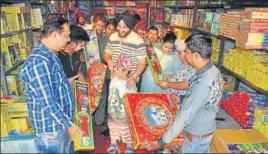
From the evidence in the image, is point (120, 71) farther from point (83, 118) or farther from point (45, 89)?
point (45, 89)

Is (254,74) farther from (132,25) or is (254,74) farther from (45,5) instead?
(45,5)

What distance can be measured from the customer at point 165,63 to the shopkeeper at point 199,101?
131 cm

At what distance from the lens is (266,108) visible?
9.91 ft

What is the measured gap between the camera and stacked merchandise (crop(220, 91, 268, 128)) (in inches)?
125

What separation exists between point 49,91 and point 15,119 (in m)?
0.99

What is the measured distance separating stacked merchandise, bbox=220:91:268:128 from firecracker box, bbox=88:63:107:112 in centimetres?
179

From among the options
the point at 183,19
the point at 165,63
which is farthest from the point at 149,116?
the point at 183,19

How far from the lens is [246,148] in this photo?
2539 millimetres

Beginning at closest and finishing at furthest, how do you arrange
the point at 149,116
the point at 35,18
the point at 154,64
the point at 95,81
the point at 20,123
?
the point at 149,116 → the point at 20,123 → the point at 154,64 → the point at 95,81 → the point at 35,18

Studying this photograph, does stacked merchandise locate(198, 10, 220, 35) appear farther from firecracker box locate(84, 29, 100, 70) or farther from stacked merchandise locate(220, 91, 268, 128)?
firecracker box locate(84, 29, 100, 70)

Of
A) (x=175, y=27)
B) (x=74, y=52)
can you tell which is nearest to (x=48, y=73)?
(x=74, y=52)

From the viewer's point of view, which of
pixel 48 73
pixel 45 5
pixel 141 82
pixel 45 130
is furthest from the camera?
pixel 45 5

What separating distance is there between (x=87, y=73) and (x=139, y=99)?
3.69ft

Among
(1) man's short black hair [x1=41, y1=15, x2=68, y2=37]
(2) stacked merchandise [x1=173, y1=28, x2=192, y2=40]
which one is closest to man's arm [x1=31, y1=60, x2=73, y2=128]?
(1) man's short black hair [x1=41, y1=15, x2=68, y2=37]
